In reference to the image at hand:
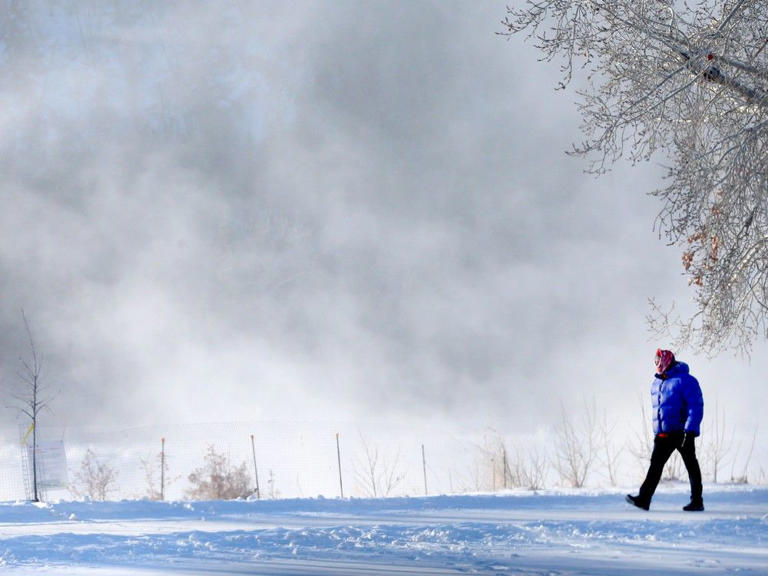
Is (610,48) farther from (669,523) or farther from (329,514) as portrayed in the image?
(329,514)

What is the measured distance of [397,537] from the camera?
369 inches

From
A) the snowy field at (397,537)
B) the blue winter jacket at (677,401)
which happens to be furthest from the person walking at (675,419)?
the snowy field at (397,537)

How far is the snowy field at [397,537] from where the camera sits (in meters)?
7.59

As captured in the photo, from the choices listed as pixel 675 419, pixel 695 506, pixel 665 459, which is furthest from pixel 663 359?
pixel 695 506

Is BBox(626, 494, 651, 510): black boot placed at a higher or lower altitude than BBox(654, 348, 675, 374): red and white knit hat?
lower

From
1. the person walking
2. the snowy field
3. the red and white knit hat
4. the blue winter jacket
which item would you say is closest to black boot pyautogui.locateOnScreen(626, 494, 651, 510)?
the person walking

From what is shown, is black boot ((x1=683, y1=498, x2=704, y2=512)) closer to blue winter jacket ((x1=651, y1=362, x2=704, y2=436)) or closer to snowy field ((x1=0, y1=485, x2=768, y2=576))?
snowy field ((x1=0, y1=485, x2=768, y2=576))

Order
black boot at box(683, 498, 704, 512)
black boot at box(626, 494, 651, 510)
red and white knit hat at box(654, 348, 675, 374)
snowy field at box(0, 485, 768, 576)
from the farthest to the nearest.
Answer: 1. black boot at box(626, 494, 651, 510)
2. red and white knit hat at box(654, 348, 675, 374)
3. black boot at box(683, 498, 704, 512)
4. snowy field at box(0, 485, 768, 576)

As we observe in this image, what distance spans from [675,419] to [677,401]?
24cm

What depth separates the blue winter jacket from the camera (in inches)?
463

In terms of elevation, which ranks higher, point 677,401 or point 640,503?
point 677,401

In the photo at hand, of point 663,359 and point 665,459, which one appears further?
point 665,459

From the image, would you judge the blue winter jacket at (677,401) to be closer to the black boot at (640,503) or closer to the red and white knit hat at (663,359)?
the red and white knit hat at (663,359)

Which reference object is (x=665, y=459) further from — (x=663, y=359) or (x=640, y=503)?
(x=663, y=359)
